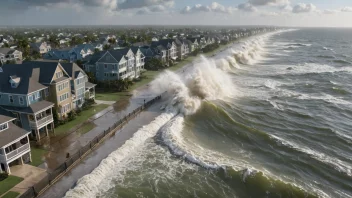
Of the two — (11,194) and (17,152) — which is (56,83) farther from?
(11,194)

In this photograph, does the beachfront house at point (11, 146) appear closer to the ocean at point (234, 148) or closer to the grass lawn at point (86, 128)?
the ocean at point (234, 148)

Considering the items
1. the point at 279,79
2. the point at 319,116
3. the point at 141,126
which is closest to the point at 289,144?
the point at 319,116

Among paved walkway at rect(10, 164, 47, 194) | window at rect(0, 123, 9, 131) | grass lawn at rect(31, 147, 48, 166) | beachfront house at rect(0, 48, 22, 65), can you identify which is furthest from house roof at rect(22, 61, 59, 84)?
beachfront house at rect(0, 48, 22, 65)

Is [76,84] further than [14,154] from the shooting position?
Yes

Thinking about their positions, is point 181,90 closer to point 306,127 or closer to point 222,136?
point 222,136

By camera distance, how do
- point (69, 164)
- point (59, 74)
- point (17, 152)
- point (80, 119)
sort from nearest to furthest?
point (17, 152) → point (69, 164) → point (59, 74) → point (80, 119)

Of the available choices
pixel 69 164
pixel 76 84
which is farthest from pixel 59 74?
pixel 69 164

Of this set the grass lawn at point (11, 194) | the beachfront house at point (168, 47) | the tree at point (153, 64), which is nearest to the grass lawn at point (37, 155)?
the grass lawn at point (11, 194)

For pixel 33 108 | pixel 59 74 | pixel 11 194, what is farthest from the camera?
pixel 59 74

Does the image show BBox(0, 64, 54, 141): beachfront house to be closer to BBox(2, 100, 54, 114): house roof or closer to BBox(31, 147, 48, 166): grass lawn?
BBox(2, 100, 54, 114): house roof
